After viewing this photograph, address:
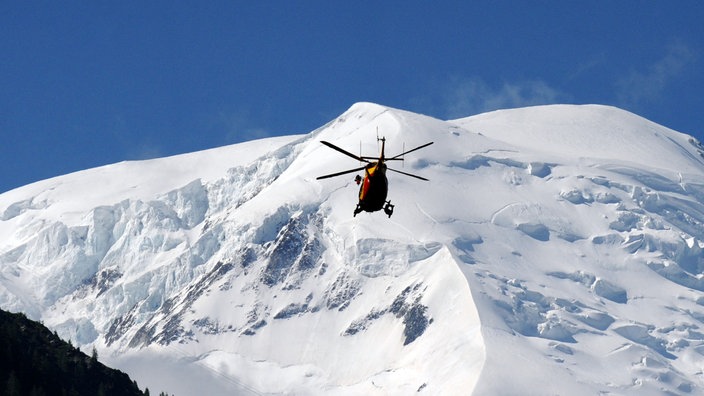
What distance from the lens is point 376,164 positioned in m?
146

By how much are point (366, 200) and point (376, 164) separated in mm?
3043

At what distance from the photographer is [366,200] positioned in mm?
145875
